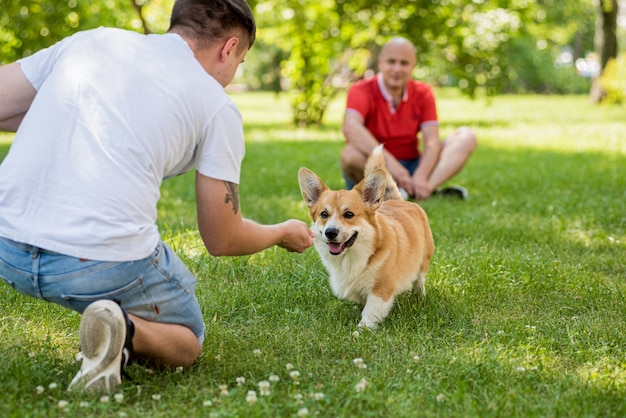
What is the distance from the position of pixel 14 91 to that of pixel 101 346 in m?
0.95

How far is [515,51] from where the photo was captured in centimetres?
3344

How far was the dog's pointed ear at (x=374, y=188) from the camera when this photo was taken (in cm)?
370

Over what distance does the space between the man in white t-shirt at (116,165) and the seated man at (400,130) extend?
4.06 m

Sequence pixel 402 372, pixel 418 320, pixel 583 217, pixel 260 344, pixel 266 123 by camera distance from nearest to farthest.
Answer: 1. pixel 402 372
2. pixel 260 344
3. pixel 418 320
4. pixel 583 217
5. pixel 266 123

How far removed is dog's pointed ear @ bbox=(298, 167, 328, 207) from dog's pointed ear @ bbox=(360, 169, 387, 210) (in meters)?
0.20

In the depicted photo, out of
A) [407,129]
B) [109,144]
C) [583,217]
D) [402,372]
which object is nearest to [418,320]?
[402,372]

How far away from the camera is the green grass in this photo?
8.70 ft

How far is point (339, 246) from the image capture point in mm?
3648

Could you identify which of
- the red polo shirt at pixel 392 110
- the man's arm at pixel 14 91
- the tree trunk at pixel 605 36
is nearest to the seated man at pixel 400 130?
the red polo shirt at pixel 392 110

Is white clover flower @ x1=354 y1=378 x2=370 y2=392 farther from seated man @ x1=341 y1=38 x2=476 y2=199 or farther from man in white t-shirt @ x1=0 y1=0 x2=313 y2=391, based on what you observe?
seated man @ x1=341 y1=38 x2=476 y2=199

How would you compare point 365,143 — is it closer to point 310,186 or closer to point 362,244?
point 310,186

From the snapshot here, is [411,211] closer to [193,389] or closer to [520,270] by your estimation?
[520,270]

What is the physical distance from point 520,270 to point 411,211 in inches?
29.5

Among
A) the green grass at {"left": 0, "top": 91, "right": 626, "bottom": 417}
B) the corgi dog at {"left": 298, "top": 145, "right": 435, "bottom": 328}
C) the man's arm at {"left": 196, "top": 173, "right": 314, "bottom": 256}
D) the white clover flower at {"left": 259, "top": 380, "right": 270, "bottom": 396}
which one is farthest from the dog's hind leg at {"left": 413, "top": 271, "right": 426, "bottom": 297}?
the white clover flower at {"left": 259, "top": 380, "right": 270, "bottom": 396}
